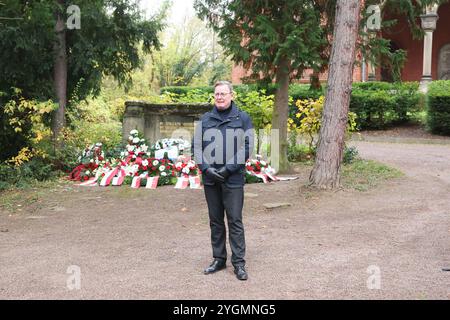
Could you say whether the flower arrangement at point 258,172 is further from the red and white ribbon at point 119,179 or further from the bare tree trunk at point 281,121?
the red and white ribbon at point 119,179

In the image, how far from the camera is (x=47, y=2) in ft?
34.0

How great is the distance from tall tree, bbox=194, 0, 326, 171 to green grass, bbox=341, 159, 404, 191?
1.42 m

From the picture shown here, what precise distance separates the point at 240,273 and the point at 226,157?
3.43 ft

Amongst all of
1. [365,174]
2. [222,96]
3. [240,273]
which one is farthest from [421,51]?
[240,273]

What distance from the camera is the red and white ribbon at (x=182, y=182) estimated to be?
9945mm

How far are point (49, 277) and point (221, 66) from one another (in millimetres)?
30767

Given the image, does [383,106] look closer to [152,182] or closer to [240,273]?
[152,182]

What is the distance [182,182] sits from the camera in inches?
398

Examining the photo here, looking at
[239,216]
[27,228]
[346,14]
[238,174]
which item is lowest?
[27,228]

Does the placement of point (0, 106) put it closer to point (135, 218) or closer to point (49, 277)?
point (135, 218)

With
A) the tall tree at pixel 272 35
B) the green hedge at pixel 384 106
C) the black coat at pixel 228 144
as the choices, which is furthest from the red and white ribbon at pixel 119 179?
the green hedge at pixel 384 106

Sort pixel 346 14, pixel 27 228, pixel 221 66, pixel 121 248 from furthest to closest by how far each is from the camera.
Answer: pixel 221 66, pixel 346 14, pixel 27 228, pixel 121 248

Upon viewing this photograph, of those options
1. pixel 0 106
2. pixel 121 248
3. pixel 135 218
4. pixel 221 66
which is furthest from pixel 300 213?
pixel 221 66

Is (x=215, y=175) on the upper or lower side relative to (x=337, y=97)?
lower
